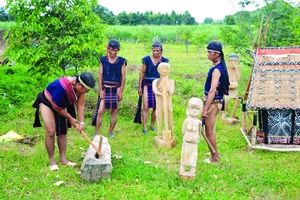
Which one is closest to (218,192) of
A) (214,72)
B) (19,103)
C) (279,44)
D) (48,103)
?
(214,72)

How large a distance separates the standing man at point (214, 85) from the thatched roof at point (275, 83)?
0.81 m

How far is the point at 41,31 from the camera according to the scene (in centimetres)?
681

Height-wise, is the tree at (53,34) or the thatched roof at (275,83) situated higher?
the tree at (53,34)

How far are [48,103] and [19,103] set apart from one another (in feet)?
12.2

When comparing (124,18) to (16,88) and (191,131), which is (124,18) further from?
(191,131)

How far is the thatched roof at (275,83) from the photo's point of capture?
542cm

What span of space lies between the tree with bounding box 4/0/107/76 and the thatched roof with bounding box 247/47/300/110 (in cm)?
348

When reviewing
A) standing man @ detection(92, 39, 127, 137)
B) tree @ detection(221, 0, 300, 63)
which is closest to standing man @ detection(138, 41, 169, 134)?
standing man @ detection(92, 39, 127, 137)

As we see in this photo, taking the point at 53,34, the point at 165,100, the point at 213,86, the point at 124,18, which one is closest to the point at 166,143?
the point at 165,100

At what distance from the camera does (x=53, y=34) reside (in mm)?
7109

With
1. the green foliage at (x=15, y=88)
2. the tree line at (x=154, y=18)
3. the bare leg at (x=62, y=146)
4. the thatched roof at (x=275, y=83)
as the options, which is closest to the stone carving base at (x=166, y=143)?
the thatched roof at (x=275, y=83)

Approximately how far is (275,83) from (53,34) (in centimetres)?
459

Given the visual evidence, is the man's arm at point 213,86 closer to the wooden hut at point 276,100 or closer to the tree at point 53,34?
the wooden hut at point 276,100

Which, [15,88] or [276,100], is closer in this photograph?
[276,100]
